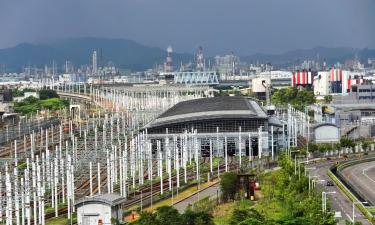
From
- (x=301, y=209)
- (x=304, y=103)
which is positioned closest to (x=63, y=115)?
(x=304, y=103)

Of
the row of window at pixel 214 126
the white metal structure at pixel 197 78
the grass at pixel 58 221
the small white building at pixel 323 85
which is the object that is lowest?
the grass at pixel 58 221

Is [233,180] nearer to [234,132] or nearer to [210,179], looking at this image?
[210,179]

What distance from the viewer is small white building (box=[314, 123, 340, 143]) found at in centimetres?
5238

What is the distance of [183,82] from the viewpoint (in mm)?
146375

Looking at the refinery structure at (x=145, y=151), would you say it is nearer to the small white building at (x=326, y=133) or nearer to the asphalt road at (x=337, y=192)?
the small white building at (x=326, y=133)

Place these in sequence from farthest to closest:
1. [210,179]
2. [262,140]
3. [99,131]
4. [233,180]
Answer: [99,131] → [262,140] → [210,179] → [233,180]

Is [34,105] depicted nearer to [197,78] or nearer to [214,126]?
[214,126]

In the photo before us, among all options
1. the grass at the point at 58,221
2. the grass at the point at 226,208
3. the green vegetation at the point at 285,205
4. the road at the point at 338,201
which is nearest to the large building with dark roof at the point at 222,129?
the road at the point at 338,201

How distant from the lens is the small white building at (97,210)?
24703mm

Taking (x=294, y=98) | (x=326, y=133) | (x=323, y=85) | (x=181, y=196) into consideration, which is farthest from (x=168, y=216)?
(x=323, y=85)

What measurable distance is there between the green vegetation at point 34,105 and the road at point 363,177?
1829 inches

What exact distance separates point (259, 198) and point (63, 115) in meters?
49.8

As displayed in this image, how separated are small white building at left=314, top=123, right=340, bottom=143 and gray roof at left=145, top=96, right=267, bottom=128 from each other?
143 inches

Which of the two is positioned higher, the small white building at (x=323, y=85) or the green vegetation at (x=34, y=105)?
the small white building at (x=323, y=85)
